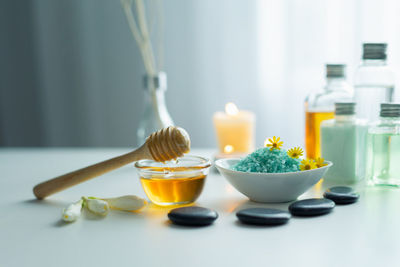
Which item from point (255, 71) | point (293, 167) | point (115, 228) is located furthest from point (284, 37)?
point (115, 228)

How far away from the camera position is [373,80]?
987 mm

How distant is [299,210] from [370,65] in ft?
1.39

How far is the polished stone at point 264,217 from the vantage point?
0.68 metres

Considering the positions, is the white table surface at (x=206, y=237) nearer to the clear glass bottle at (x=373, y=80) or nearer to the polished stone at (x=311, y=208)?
the polished stone at (x=311, y=208)

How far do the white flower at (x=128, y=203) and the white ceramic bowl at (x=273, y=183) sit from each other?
15cm

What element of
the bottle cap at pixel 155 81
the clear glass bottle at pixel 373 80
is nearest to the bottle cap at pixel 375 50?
the clear glass bottle at pixel 373 80

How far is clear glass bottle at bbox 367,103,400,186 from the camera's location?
87 centimetres

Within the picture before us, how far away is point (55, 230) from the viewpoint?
2.33 feet

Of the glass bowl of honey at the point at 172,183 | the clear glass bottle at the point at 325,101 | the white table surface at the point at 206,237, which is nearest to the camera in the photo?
the white table surface at the point at 206,237

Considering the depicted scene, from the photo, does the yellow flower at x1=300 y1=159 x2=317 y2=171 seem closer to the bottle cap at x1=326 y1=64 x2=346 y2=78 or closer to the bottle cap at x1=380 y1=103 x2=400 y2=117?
the bottle cap at x1=380 y1=103 x2=400 y2=117

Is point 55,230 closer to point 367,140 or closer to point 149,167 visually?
point 149,167

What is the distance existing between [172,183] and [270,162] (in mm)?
167

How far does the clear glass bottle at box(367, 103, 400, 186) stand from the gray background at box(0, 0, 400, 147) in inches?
43.1

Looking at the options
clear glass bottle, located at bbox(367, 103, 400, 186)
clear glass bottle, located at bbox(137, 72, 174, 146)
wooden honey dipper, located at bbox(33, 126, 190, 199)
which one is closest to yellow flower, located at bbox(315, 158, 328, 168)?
clear glass bottle, located at bbox(367, 103, 400, 186)
